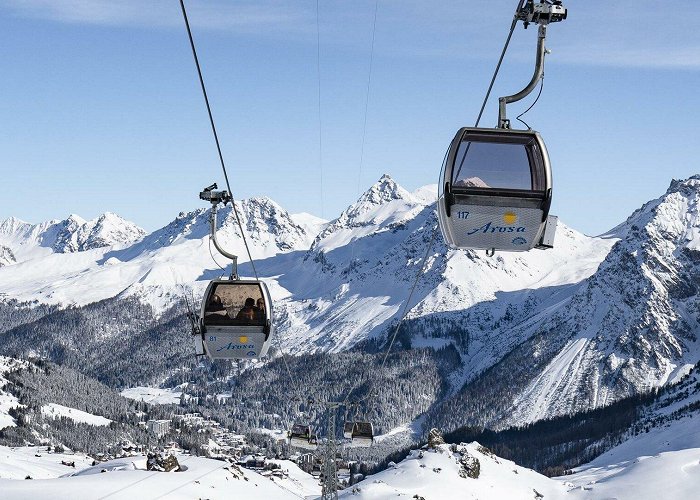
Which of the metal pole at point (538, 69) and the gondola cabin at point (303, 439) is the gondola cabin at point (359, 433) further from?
the metal pole at point (538, 69)

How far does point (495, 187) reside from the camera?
78.0 feet

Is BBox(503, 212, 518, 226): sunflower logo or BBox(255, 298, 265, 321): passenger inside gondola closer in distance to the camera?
BBox(503, 212, 518, 226): sunflower logo

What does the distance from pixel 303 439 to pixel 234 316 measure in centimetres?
2464

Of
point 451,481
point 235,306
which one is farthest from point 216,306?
point 451,481

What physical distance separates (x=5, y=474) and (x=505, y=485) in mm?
83180

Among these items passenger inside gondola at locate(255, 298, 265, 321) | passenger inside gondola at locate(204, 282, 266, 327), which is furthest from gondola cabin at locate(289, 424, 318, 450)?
passenger inside gondola at locate(204, 282, 266, 327)

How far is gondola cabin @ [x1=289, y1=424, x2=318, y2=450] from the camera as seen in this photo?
2372 inches

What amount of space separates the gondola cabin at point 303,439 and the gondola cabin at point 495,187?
38.0 meters

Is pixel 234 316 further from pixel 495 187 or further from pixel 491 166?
pixel 491 166

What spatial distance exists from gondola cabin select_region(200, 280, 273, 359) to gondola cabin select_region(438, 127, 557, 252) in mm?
14928

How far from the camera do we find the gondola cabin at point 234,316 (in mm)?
37438

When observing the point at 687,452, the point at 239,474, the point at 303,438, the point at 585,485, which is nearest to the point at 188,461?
the point at 239,474

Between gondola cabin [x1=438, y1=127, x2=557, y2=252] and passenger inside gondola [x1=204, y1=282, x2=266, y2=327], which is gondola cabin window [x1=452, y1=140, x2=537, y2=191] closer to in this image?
gondola cabin [x1=438, y1=127, x2=557, y2=252]

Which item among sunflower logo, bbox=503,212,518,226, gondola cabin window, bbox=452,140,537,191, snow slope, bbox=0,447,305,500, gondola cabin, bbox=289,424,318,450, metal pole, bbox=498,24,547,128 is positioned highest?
metal pole, bbox=498,24,547,128
